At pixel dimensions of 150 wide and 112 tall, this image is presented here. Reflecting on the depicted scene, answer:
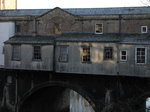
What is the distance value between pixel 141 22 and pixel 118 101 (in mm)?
7809

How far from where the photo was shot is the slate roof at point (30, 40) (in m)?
30.0

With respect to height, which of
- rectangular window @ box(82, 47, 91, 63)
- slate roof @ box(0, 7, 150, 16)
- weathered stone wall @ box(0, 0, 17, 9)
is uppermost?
weathered stone wall @ box(0, 0, 17, 9)

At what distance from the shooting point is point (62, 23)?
30641mm

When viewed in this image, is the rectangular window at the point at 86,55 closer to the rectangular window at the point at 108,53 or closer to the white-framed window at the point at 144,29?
the rectangular window at the point at 108,53

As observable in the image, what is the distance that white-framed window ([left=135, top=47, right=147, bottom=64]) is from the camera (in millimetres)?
26072

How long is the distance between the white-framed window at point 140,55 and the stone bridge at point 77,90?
71.8 inches

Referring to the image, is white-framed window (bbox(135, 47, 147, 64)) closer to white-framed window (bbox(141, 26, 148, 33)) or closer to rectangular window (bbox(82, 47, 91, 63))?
white-framed window (bbox(141, 26, 148, 33))

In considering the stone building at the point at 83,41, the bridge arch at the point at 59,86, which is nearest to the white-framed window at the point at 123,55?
the stone building at the point at 83,41

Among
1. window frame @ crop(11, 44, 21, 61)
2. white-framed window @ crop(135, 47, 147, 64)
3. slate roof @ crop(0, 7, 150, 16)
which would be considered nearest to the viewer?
white-framed window @ crop(135, 47, 147, 64)

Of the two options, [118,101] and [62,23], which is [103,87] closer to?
[118,101]

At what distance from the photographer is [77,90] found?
29906mm

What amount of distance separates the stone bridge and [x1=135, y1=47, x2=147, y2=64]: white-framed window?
1.82 metres

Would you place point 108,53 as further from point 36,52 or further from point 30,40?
point 30,40

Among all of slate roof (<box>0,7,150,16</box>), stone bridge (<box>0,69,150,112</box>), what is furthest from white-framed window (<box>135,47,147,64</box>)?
slate roof (<box>0,7,150,16</box>)
